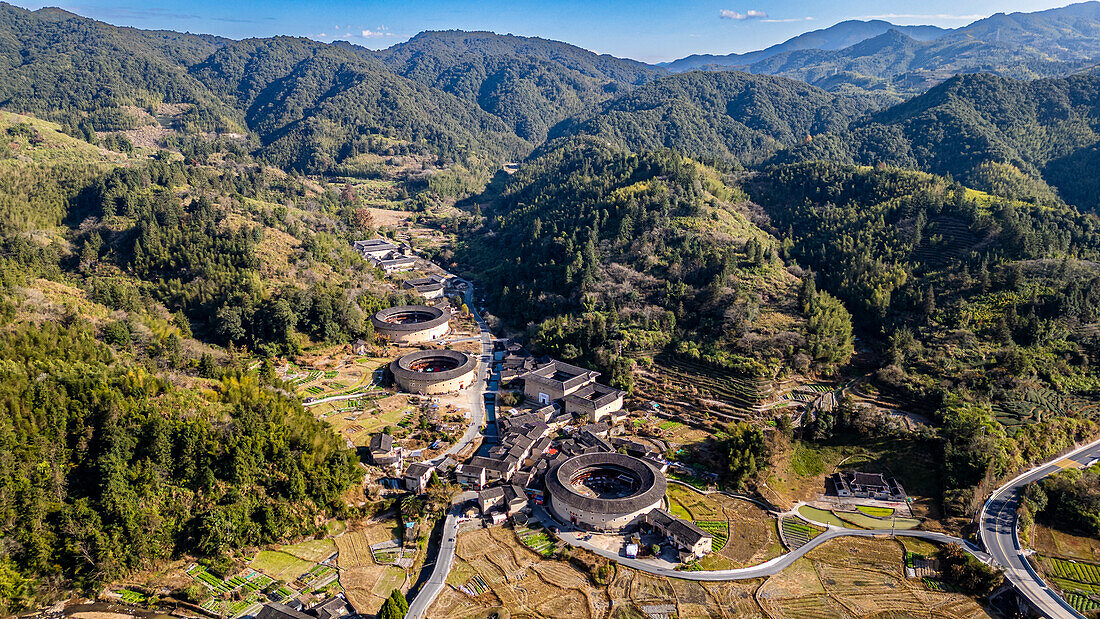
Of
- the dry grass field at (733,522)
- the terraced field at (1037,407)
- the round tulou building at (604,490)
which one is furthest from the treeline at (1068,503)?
the round tulou building at (604,490)

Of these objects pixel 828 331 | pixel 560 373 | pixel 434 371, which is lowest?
pixel 434 371

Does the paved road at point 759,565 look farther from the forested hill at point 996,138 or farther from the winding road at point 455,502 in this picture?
the forested hill at point 996,138

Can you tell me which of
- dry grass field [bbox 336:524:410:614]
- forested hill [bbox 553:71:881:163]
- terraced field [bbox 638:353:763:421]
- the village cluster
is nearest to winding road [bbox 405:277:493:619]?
the village cluster

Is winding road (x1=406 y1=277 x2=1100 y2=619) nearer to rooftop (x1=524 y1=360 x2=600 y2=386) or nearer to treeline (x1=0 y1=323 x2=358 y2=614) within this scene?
treeline (x1=0 y1=323 x2=358 y2=614)

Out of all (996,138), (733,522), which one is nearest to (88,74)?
(733,522)

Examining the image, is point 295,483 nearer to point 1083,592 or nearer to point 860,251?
point 1083,592

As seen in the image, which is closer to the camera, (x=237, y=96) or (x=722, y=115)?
(x=722, y=115)

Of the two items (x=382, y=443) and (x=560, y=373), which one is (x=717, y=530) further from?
(x=382, y=443)
